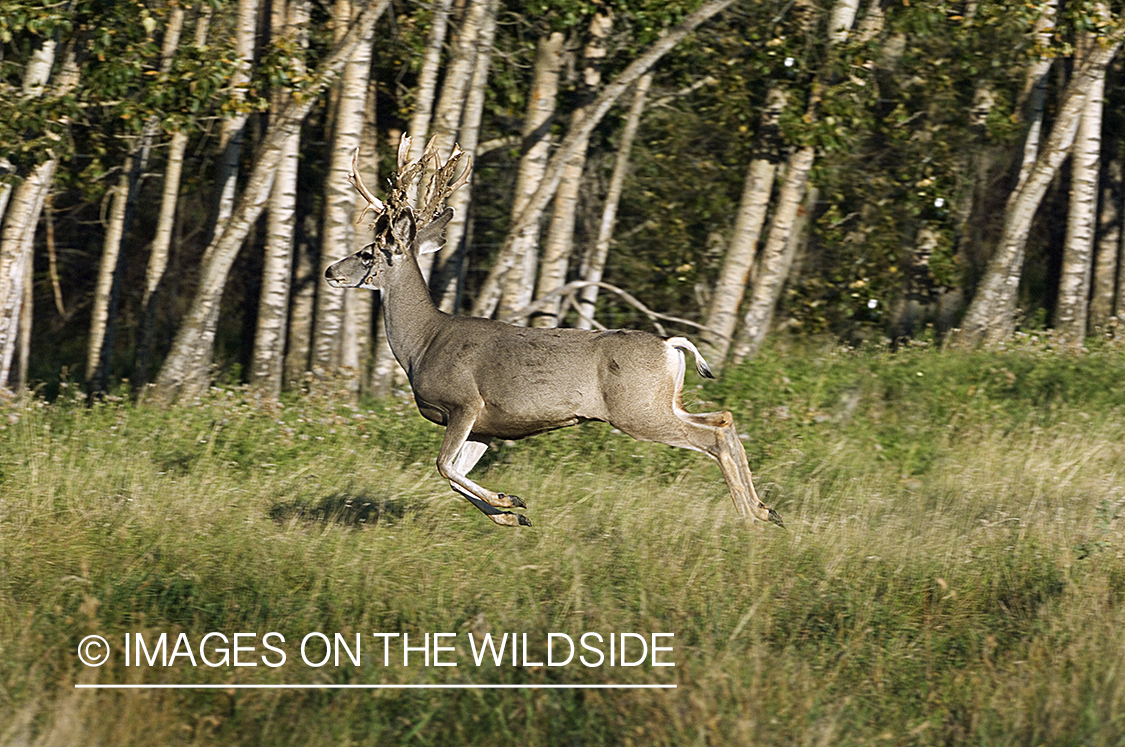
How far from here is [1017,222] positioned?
542 inches

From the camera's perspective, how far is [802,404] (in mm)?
11180

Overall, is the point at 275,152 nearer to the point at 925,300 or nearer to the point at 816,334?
the point at 816,334

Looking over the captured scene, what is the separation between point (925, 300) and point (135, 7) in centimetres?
939

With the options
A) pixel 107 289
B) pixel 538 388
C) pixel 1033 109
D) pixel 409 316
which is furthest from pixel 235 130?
pixel 1033 109

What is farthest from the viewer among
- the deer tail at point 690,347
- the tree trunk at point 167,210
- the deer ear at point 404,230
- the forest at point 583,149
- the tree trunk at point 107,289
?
the tree trunk at point 107,289

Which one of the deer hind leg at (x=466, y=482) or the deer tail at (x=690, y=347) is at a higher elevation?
the deer tail at (x=690, y=347)

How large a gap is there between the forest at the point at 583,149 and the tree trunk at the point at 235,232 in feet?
0.08

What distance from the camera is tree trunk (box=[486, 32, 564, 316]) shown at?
12.3 metres

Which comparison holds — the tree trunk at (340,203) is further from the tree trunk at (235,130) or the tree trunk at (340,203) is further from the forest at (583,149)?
the tree trunk at (235,130)

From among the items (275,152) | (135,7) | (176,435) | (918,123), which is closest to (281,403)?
(176,435)

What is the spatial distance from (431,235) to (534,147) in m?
4.88

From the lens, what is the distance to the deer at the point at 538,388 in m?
7.05

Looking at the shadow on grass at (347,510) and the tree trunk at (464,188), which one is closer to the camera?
the shadow on grass at (347,510)
